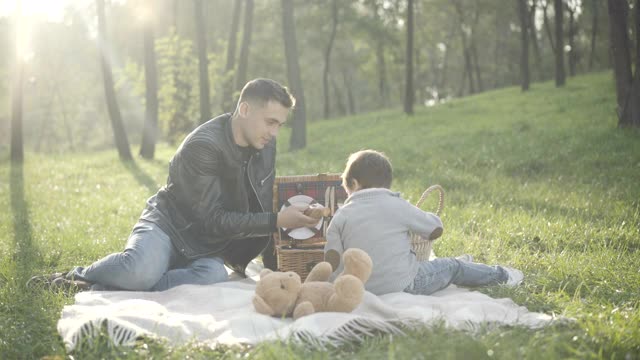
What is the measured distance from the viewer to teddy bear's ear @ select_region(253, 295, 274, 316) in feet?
14.1

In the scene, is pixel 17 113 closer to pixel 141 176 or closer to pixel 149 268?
pixel 141 176

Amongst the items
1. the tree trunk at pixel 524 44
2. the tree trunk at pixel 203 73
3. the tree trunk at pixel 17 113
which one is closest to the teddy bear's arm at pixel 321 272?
the tree trunk at pixel 203 73

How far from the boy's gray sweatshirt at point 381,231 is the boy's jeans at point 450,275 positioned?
0.21 meters

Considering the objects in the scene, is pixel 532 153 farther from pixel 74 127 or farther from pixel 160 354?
pixel 74 127

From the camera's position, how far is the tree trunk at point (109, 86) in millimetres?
18938

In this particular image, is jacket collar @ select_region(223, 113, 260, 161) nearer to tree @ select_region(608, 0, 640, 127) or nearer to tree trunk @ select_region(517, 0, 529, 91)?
tree @ select_region(608, 0, 640, 127)

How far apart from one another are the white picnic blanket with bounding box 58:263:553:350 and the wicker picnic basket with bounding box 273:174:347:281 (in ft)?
2.87

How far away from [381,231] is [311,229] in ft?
4.23

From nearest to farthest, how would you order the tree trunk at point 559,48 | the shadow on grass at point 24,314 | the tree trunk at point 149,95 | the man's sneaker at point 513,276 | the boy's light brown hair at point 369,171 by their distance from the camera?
the shadow on grass at point 24,314 < the boy's light brown hair at point 369,171 < the man's sneaker at point 513,276 < the tree trunk at point 149,95 < the tree trunk at point 559,48

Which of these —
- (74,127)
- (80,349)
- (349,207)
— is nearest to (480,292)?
(349,207)

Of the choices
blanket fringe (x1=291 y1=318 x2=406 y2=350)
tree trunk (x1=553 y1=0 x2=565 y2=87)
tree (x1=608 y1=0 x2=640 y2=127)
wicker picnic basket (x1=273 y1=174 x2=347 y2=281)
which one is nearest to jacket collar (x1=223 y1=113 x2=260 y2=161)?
wicker picnic basket (x1=273 y1=174 x2=347 y2=281)

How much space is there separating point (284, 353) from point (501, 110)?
20.9m

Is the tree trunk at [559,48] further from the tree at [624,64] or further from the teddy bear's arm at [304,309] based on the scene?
the teddy bear's arm at [304,309]

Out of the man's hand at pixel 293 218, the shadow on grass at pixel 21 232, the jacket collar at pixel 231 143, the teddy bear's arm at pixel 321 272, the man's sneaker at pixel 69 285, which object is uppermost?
the jacket collar at pixel 231 143
